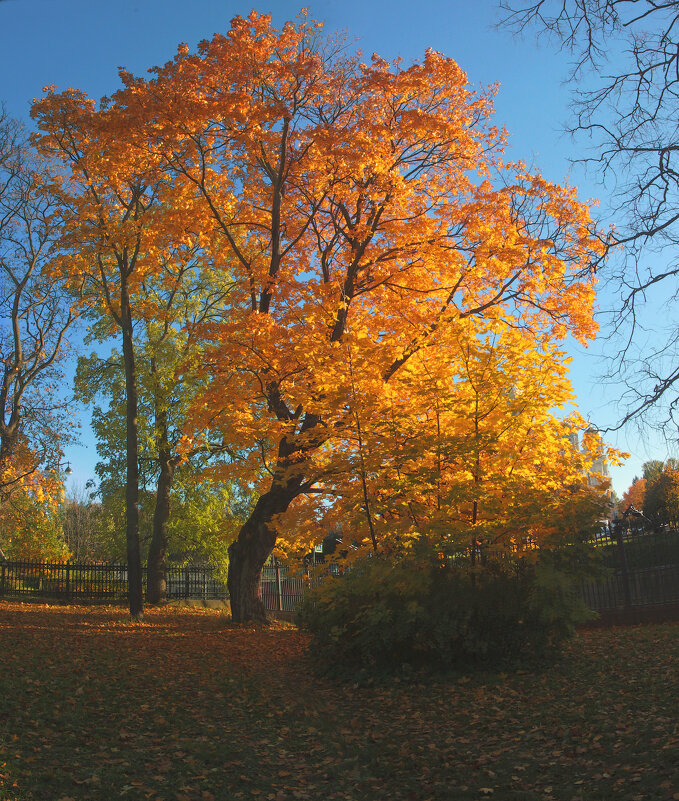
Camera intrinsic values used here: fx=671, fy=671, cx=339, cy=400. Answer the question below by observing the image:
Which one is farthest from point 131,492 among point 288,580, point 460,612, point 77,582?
point 77,582

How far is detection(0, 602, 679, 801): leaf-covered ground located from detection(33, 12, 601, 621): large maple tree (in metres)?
4.51

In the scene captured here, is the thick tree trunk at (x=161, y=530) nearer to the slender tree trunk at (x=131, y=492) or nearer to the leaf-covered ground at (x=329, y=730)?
the slender tree trunk at (x=131, y=492)

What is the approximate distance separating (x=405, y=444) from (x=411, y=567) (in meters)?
1.69

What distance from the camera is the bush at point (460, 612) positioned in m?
8.81

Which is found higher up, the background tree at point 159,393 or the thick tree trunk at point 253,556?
the background tree at point 159,393

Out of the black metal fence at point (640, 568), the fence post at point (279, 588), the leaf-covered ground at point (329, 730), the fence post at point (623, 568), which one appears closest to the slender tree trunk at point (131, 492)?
the fence post at point (279, 588)

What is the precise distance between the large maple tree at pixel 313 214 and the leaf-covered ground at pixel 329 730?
14.8ft

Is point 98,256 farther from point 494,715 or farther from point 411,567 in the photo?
point 494,715

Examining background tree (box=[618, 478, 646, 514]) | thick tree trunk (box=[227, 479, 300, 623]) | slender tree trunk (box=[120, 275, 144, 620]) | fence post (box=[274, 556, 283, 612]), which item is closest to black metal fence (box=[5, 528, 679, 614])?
fence post (box=[274, 556, 283, 612])

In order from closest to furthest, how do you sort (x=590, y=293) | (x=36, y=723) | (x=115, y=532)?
(x=36, y=723)
(x=590, y=293)
(x=115, y=532)

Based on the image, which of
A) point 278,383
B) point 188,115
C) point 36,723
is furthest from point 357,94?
point 36,723

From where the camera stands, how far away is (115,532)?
29016 mm

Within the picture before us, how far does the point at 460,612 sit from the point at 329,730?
2.52 m

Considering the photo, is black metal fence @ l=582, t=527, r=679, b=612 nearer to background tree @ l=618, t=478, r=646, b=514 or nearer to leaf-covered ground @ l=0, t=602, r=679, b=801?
leaf-covered ground @ l=0, t=602, r=679, b=801
